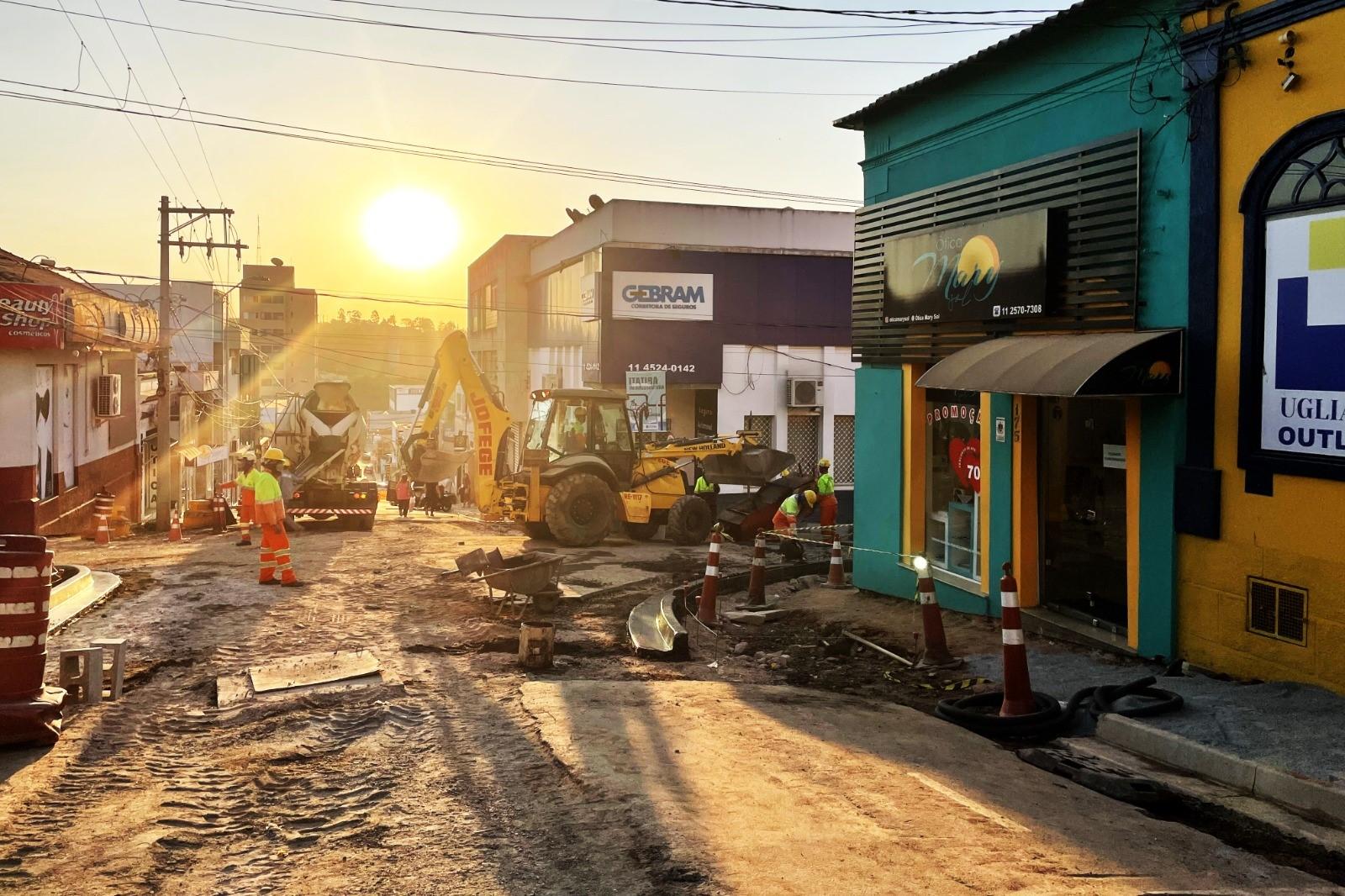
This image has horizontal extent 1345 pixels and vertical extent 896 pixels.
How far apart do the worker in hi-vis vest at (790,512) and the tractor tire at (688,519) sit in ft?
7.96

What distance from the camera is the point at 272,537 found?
13930mm

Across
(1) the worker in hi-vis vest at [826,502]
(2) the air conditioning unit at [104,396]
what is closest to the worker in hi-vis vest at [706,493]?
(1) the worker in hi-vis vest at [826,502]

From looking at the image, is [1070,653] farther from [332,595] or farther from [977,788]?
[332,595]

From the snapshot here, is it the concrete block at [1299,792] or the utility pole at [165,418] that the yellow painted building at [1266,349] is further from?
the utility pole at [165,418]

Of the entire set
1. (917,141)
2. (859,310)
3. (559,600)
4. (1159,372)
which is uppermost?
(917,141)

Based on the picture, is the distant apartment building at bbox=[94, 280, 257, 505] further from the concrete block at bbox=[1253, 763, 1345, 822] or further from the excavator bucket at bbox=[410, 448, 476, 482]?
the concrete block at bbox=[1253, 763, 1345, 822]

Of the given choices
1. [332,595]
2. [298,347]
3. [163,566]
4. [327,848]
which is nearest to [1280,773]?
[327,848]

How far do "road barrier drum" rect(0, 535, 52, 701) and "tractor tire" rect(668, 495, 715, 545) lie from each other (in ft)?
45.0

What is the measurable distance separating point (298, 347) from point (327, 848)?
335 ft

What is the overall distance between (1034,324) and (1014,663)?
414 centimetres

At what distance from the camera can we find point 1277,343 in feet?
26.3

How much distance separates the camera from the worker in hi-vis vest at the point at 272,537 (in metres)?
13.8

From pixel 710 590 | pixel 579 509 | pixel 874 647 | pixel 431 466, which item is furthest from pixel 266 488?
pixel 431 466

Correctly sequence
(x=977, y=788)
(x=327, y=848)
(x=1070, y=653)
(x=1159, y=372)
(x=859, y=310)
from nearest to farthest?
(x=327, y=848) → (x=977, y=788) → (x=1159, y=372) → (x=1070, y=653) → (x=859, y=310)
